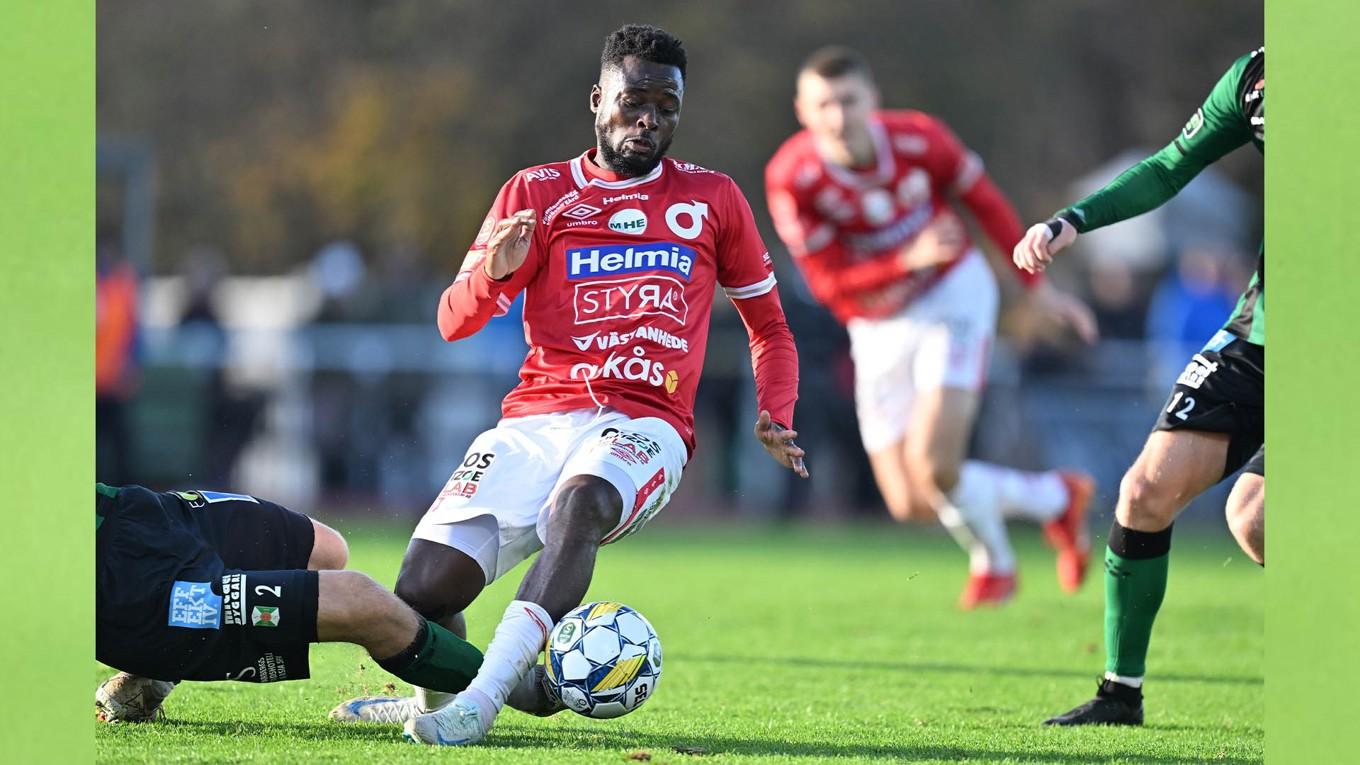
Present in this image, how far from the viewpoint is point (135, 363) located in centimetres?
1527

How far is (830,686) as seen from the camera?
250 inches

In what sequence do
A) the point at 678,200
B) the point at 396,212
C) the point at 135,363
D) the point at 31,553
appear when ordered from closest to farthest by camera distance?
1. the point at 31,553
2. the point at 678,200
3. the point at 135,363
4. the point at 396,212

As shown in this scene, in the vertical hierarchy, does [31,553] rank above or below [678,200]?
below

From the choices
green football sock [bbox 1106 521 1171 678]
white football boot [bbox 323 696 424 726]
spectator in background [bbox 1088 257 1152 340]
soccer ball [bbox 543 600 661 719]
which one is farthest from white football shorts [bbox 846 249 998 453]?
spectator in background [bbox 1088 257 1152 340]

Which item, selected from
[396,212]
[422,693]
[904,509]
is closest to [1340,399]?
[422,693]

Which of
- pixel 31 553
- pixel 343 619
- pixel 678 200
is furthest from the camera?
pixel 678 200

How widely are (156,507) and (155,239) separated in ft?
60.5

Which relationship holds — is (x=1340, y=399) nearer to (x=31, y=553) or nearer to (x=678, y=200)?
(x=678, y=200)

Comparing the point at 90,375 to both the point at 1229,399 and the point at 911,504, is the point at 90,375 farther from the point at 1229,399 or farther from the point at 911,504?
the point at 911,504

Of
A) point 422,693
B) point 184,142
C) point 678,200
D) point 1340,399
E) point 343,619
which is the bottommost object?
point 422,693

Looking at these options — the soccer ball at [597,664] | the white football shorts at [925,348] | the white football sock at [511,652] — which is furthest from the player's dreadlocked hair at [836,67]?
the white football sock at [511,652]

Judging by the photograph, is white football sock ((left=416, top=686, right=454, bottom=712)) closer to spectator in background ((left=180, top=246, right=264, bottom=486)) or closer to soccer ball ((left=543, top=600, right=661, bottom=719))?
soccer ball ((left=543, top=600, right=661, bottom=719))

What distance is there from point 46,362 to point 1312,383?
8.90 ft

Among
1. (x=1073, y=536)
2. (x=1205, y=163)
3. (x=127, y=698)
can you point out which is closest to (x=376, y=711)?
(x=127, y=698)
